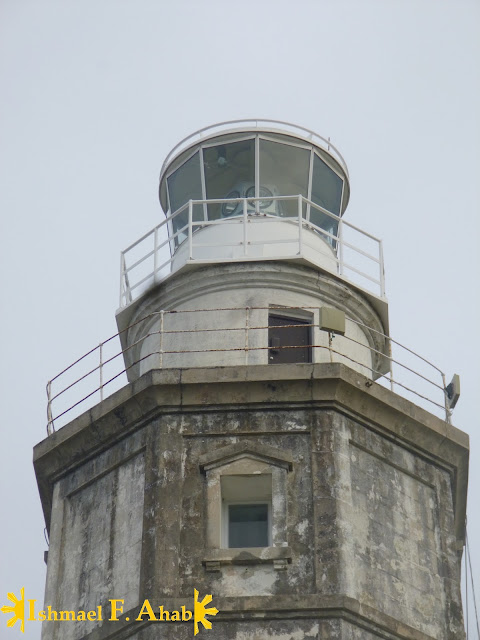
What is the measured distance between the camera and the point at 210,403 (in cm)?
2553

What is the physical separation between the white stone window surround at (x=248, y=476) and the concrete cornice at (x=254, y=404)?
0.57 m

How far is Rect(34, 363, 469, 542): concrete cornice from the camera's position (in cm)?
2548

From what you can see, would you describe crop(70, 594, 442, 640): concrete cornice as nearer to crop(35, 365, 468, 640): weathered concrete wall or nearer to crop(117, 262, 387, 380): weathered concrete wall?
crop(35, 365, 468, 640): weathered concrete wall

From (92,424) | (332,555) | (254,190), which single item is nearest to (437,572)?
(332,555)

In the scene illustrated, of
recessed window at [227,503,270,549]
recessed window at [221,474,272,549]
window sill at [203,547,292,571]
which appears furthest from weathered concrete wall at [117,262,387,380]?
window sill at [203,547,292,571]

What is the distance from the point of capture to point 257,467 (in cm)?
2494

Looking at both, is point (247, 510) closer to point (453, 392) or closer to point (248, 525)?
point (248, 525)

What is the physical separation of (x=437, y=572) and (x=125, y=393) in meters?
5.66

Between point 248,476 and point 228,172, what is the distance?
23.2 feet

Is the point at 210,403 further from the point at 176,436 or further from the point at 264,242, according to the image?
the point at 264,242

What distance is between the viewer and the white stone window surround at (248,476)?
78.7 feet

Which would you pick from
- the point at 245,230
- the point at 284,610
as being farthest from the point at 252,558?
the point at 245,230

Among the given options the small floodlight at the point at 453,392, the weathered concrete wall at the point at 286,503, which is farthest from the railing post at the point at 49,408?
the small floodlight at the point at 453,392

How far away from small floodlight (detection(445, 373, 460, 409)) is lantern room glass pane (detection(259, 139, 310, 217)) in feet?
14.9
